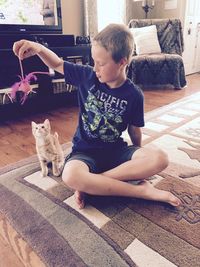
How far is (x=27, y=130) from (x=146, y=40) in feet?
6.77

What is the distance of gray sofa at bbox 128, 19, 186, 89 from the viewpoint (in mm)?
2824

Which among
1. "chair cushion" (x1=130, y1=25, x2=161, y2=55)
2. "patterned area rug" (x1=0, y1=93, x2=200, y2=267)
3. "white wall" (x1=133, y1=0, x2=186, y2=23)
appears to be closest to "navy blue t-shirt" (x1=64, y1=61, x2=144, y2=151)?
"patterned area rug" (x1=0, y1=93, x2=200, y2=267)

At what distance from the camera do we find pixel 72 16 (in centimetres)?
275

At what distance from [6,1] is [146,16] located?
7.55 ft

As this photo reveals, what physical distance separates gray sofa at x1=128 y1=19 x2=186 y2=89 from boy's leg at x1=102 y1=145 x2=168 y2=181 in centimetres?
216

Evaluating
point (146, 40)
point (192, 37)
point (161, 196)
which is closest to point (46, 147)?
point (161, 196)

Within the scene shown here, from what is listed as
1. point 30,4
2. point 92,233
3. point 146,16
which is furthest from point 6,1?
point 146,16

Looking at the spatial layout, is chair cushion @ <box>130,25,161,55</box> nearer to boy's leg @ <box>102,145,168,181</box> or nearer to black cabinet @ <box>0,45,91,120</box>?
black cabinet @ <box>0,45,91,120</box>

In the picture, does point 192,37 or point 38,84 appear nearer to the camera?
point 38,84

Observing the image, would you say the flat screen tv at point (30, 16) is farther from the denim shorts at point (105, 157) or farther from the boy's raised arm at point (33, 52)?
the denim shorts at point (105, 157)

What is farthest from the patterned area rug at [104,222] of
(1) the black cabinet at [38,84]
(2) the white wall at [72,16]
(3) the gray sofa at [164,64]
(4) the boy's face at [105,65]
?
(2) the white wall at [72,16]

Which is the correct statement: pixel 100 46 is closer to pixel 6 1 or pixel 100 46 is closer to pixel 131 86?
pixel 131 86

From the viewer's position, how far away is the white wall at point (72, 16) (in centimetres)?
267

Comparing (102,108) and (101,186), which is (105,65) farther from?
(101,186)
